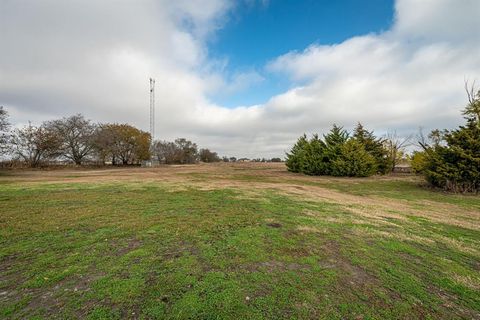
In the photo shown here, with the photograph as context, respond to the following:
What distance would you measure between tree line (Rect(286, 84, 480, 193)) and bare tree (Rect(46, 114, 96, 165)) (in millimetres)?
36809

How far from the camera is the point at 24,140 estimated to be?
32281 millimetres

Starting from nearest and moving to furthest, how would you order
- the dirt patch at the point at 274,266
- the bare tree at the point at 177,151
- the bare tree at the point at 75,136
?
the dirt patch at the point at 274,266
the bare tree at the point at 75,136
the bare tree at the point at 177,151

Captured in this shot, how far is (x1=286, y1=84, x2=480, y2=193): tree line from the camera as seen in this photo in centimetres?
1384

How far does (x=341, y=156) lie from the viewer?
24.5m

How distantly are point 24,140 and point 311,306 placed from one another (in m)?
44.7

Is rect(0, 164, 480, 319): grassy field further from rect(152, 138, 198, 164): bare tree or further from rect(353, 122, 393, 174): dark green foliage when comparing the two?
rect(152, 138, 198, 164): bare tree

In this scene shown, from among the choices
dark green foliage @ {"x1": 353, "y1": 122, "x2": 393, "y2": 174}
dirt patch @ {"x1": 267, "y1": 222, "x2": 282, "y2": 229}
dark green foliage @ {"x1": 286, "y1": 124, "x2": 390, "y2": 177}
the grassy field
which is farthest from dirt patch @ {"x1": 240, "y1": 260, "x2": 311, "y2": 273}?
dark green foliage @ {"x1": 353, "y1": 122, "x2": 393, "y2": 174}

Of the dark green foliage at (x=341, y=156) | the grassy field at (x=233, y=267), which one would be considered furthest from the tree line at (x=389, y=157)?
the grassy field at (x=233, y=267)

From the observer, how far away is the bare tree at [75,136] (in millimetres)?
37500

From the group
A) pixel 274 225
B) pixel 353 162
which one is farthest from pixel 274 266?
pixel 353 162

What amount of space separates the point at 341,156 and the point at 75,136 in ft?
144

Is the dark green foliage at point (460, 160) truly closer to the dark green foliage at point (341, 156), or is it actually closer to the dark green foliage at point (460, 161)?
the dark green foliage at point (460, 161)

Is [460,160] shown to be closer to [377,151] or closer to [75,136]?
[377,151]

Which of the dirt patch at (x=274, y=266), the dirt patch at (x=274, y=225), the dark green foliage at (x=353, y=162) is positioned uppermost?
the dark green foliage at (x=353, y=162)
